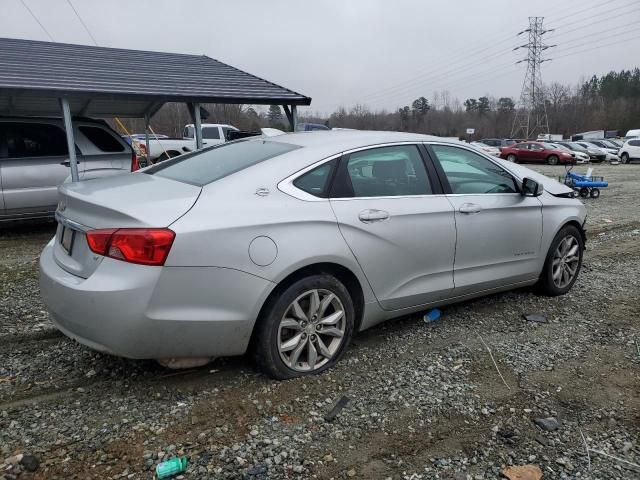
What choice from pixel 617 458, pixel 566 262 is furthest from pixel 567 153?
pixel 617 458

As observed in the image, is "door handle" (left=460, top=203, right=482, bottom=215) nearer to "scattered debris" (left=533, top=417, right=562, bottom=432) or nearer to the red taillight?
"scattered debris" (left=533, top=417, right=562, bottom=432)

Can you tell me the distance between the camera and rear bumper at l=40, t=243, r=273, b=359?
2.54 m

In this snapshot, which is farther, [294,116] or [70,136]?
[294,116]

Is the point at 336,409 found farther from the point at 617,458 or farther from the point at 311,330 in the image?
the point at 617,458

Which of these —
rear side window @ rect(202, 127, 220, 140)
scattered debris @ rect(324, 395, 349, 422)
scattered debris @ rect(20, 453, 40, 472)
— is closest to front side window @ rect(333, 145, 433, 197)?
scattered debris @ rect(324, 395, 349, 422)

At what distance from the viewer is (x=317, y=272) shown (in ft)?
10.1

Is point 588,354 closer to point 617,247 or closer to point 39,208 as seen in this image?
point 617,247

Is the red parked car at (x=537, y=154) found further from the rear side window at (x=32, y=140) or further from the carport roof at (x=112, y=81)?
the rear side window at (x=32, y=140)

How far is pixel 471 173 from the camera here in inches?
159

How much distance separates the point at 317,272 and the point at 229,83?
22.0 feet

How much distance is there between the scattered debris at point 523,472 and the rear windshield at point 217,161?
2171mm

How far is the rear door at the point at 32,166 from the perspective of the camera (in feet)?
22.3

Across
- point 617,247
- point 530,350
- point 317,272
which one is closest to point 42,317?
point 317,272

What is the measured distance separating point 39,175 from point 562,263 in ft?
21.9
